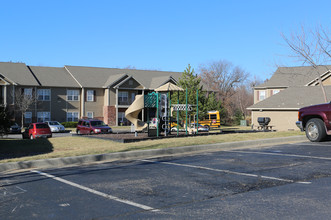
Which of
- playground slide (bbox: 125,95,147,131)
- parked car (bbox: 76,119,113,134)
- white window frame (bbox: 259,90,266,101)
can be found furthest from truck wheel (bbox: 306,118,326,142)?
white window frame (bbox: 259,90,266,101)

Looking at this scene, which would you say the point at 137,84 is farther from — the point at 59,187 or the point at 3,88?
the point at 59,187

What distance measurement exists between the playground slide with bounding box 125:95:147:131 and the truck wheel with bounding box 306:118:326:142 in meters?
9.39

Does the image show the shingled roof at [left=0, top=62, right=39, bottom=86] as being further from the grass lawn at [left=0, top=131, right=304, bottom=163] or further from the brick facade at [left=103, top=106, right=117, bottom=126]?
the grass lawn at [left=0, top=131, right=304, bottom=163]

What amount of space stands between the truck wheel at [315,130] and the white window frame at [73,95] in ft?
130

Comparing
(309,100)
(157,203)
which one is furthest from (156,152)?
(309,100)

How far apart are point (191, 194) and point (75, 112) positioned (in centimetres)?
4568

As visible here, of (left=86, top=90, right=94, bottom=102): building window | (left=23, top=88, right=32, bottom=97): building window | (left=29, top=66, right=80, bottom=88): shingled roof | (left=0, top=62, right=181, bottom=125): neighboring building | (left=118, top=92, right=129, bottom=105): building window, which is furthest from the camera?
(left=118, top=92, right=129, bottom=105): building window

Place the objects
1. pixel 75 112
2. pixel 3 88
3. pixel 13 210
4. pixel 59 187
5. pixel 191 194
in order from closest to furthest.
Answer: pixel 13 210, pixel 191 194, pixel 59 187, pixel 3 88, pixel 75 112

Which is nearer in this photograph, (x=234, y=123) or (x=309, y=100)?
(x=309, y=100)

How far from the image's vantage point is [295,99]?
37438 millimetres

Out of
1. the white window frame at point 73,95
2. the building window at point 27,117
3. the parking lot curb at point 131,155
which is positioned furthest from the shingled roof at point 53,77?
the parking lot curb at point 131,155

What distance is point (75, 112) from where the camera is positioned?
A: 50.4 m

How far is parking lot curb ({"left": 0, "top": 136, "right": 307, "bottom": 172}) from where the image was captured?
10.8 metres

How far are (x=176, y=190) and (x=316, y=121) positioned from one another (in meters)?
10.1
